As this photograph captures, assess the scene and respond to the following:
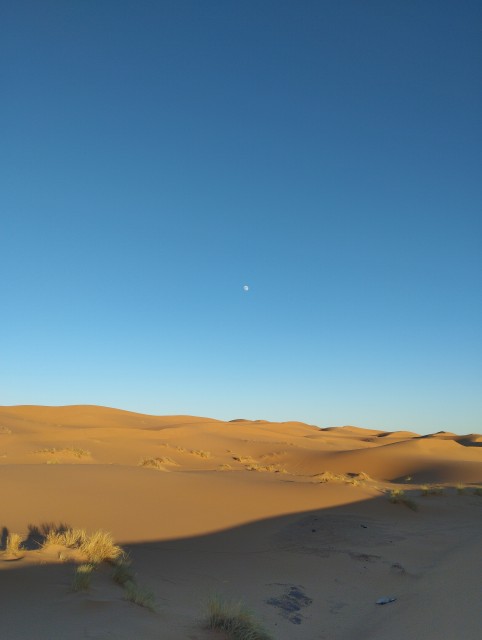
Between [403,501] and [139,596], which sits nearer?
[139,596]

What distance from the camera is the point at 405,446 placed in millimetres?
44031

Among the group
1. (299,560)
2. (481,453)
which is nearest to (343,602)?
(299,560)

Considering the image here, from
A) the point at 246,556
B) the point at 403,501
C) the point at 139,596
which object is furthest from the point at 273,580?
the point at 403,501

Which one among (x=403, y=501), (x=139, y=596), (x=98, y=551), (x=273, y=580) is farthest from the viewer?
(x=403, y=501)

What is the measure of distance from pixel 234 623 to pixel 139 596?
1191mm

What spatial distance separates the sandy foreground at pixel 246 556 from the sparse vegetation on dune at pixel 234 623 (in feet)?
0.68

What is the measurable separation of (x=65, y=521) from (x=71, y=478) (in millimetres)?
3767

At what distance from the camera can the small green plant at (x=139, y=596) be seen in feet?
19.8

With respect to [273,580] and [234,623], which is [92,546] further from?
[273,580]

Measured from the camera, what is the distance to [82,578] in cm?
602

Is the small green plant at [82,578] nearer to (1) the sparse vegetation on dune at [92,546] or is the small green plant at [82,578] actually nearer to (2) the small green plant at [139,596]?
(2) the small green plant at [139,596]

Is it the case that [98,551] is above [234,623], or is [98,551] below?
above

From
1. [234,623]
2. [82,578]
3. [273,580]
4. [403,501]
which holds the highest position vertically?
[82,578]

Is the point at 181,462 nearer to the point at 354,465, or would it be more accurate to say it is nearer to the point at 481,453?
the point at 354,465
